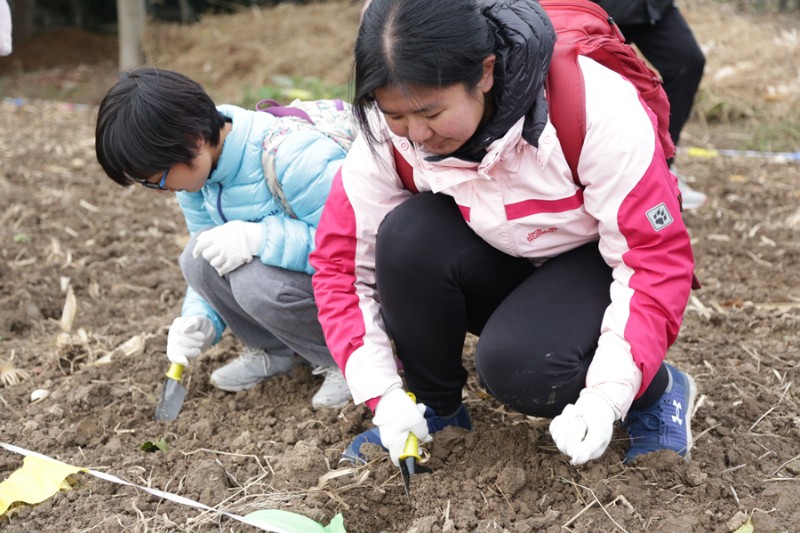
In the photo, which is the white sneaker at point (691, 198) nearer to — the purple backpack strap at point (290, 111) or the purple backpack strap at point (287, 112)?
the purple backpack strap at point (290, 111)

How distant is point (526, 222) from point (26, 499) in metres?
1.31

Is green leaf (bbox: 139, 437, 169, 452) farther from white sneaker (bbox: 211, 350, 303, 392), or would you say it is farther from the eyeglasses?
the eyeglasses

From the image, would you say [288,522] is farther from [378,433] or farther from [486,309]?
[486,309]

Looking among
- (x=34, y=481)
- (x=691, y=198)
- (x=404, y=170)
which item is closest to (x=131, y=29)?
(x=691, y=198)

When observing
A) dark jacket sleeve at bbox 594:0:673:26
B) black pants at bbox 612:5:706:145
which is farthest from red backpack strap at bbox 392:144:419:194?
black pants at bbox 612:5:706:145

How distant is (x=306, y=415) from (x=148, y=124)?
88cm

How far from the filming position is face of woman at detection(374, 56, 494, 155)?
62.5 inches

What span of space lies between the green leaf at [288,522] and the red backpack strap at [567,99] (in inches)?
35.0

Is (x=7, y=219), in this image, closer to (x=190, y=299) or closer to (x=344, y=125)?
(x=190, y=299)

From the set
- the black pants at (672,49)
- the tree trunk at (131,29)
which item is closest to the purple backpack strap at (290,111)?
the black pants at (672,49)

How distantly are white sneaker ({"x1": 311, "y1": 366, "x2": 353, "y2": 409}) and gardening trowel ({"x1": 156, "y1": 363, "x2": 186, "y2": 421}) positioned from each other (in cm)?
38

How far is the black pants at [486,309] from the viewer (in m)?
1.81

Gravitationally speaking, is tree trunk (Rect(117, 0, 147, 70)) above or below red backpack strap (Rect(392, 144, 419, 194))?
below

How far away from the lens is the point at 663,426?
1.98 m
